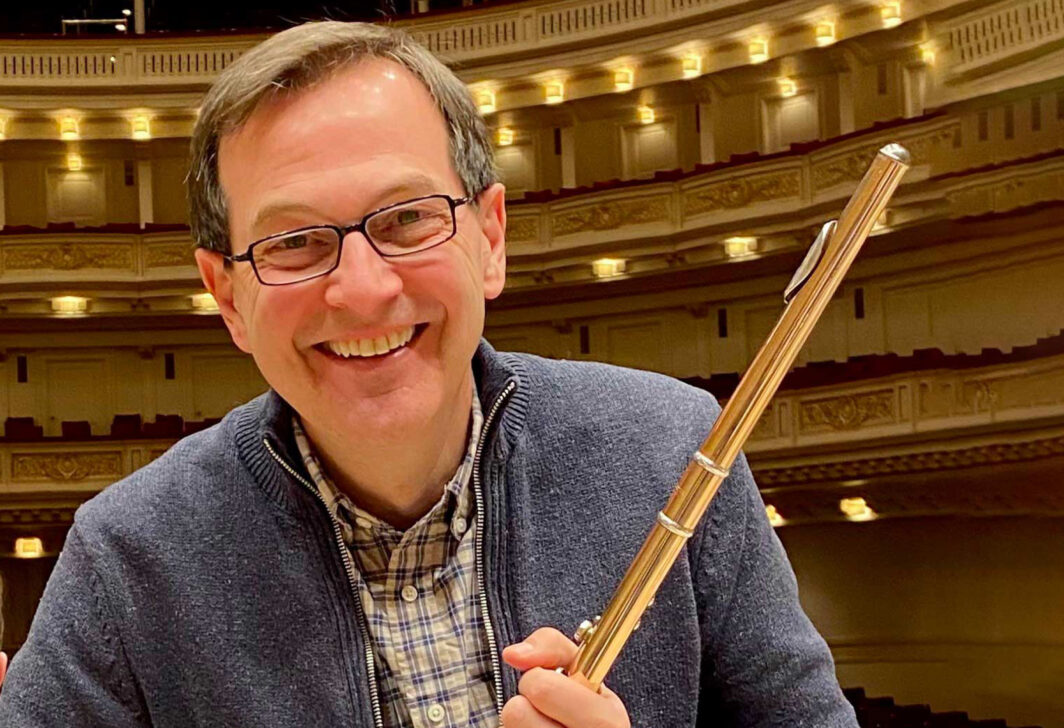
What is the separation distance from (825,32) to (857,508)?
4529mm

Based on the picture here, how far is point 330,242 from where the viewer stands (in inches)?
43.5

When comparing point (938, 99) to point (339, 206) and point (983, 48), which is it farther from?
point (339, 206)

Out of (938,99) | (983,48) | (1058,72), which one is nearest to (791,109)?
(938,99)

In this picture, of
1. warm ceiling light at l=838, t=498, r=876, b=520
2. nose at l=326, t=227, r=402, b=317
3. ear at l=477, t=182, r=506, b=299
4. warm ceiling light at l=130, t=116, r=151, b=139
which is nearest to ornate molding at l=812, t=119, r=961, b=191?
warm ceiling light at l=838, t=498, r=876, b=520

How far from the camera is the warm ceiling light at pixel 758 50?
12.5m

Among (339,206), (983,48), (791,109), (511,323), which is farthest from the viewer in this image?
(511,323)

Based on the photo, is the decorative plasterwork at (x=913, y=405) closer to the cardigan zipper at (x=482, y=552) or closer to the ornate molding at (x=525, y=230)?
the ornate molding at (x=525, y=230)

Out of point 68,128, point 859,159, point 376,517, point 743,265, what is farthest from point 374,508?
point 68,128

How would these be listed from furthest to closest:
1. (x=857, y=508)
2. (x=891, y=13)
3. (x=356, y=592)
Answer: (x=891, y=13) < (x=857, y=508) < (x=356, y=592)

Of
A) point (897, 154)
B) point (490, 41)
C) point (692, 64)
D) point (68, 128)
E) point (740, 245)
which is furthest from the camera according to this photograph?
point (68, 128)

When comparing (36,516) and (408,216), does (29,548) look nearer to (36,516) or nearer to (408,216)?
(36,516)

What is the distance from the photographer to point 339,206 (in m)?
1.09

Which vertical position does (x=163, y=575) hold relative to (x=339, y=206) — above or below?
below

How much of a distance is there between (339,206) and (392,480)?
0.27 m
